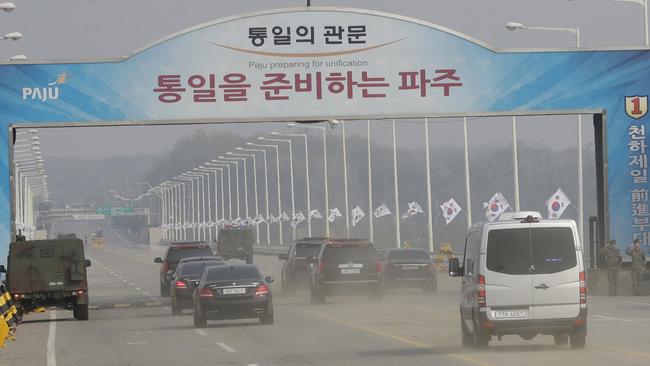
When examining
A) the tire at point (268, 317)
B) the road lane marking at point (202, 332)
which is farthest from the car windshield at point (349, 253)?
the road lane marking at point (202, 332)

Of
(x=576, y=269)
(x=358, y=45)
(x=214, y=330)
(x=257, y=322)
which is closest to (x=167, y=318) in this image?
(x=257, y=322)

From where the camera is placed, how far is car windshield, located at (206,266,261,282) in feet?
111

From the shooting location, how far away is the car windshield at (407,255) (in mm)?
50469

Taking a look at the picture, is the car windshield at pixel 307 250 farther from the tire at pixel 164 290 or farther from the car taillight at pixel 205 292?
the car taillight at pixel 205 292

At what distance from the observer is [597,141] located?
4634cm

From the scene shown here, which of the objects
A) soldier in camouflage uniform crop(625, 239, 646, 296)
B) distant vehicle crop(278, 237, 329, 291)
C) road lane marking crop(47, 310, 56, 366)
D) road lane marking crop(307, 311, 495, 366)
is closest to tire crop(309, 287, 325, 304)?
road lane marking crop(307, 311, 495, 366)

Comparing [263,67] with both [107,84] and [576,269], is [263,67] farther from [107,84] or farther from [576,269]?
[576,269]

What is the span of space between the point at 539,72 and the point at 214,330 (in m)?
15.4

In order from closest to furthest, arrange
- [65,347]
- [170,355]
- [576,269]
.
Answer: [576,269] → [170,355] → [65,347]

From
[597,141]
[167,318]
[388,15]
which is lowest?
[167,318]

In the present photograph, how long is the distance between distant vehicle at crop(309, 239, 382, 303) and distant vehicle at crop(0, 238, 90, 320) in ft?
22.5

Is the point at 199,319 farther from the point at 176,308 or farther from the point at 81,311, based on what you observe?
the point at 81,311

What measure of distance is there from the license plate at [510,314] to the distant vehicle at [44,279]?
18944 millimetres

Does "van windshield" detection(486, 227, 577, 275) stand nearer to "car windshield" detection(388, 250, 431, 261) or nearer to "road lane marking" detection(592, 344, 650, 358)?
"road lane marking" detection(592, 344, 650, 358)
